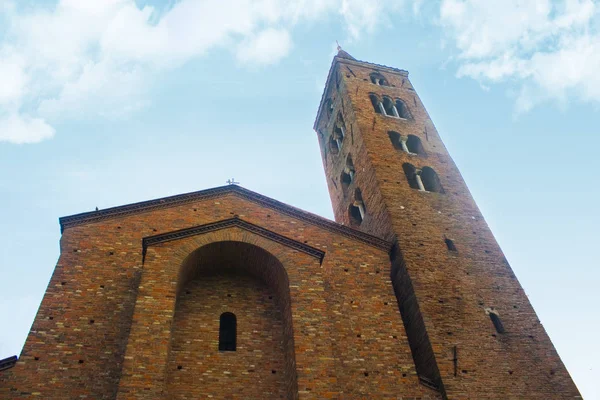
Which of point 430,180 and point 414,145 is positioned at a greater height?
point 414,145

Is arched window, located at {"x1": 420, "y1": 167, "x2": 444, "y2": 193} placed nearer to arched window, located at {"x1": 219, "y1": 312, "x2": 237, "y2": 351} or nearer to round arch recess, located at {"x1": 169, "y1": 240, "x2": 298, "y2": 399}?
round arch recess, located at {"x1": 169, "y1": 240, "x2": 298, "y2": 399}

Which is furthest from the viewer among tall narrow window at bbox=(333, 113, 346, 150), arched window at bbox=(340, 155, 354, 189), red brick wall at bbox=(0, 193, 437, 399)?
tall narrow window at bbox=(333, 113, 346, 150)

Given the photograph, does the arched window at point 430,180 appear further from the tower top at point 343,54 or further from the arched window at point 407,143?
the tower top at point 343,54

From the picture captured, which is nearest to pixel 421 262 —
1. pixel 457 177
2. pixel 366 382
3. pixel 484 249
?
pixel 484 249

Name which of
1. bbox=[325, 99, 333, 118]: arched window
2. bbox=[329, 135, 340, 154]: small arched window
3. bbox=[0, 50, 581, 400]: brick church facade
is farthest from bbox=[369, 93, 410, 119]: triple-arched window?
bbox=[0, 50, 581, 400]: brick church facade

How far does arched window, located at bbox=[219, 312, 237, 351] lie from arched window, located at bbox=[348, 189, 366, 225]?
27.4 feet

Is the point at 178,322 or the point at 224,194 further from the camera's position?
the point at 224,194

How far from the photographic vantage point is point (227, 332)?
462 inches

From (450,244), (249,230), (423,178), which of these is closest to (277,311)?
(249,230)

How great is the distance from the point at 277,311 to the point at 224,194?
14.6 feet

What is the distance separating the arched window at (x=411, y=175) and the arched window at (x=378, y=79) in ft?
24.0

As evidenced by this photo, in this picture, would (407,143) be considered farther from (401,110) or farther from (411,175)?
(401,110)

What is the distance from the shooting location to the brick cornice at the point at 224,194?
43.4 ft

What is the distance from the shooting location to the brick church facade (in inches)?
391
